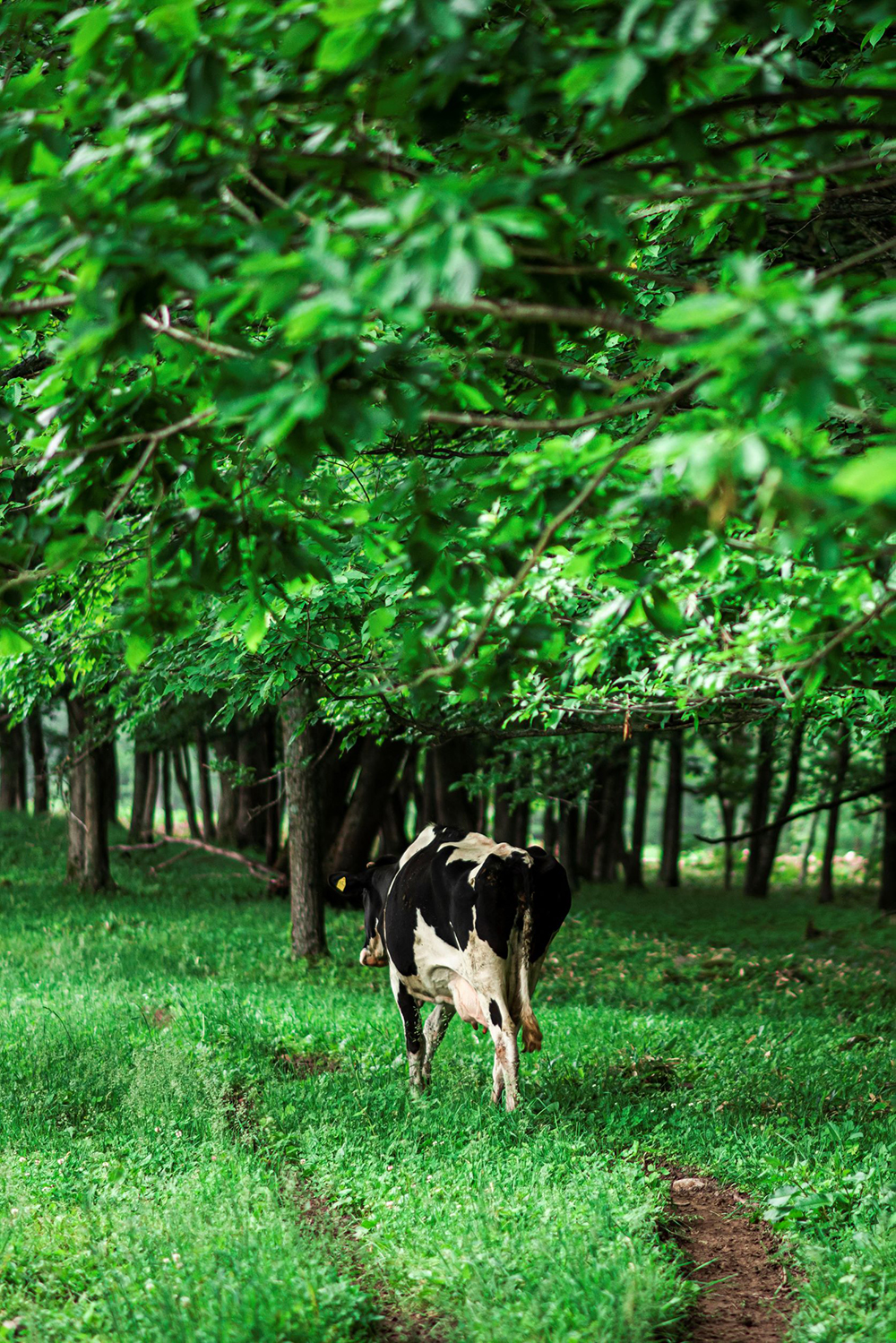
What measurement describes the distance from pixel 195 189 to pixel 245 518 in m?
1.49

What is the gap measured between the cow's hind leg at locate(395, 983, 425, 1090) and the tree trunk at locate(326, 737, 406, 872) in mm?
11070

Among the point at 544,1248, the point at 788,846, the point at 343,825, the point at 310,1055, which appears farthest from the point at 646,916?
the point at 788,846

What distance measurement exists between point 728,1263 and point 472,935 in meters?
2.72

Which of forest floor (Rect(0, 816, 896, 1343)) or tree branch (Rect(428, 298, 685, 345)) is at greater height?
tree branch (Rect(428, 298, 685, 345))

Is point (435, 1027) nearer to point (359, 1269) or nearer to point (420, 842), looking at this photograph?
point (420, 842)

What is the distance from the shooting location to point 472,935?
7.71 m

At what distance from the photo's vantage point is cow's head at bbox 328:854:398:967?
9.33 m

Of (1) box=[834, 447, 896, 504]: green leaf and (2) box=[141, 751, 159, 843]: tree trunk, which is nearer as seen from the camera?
(1) box=[834, 447, 896, 504]: green leaf

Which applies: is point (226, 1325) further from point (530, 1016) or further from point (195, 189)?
point (195, 189)

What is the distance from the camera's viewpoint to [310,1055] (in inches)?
370

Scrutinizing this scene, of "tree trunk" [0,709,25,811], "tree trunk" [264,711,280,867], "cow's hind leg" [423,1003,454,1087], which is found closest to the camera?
"cow's hind leg" [423,1003,454,1087]

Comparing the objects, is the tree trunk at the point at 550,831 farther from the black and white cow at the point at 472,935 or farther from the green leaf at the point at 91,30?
the green leaf at the point at 91,30

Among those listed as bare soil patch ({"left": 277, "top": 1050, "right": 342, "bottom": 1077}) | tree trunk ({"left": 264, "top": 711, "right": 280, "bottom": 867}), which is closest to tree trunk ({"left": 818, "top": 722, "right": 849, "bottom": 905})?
tree trunk ({"left": 264, "top": 711, "right": 280, "bottom": 867})

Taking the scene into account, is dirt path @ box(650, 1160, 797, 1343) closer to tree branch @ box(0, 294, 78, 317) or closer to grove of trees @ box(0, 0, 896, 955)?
grove of trees @ box(0, 0, 896, 955)
